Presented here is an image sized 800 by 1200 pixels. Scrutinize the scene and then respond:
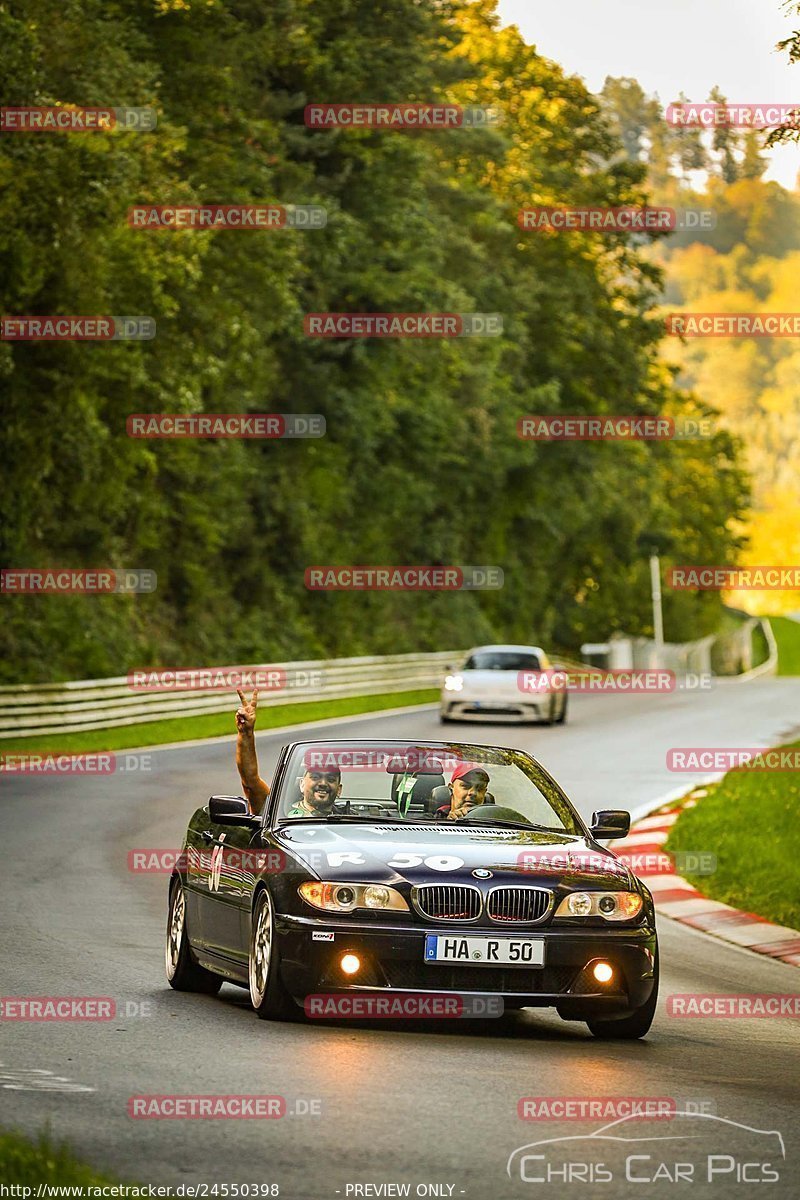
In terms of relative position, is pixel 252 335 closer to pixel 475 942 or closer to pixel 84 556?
pixel 84 556

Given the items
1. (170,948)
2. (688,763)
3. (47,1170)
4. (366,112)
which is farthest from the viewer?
(366,112)

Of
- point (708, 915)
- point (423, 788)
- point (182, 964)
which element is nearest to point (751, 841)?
point (708, 915)

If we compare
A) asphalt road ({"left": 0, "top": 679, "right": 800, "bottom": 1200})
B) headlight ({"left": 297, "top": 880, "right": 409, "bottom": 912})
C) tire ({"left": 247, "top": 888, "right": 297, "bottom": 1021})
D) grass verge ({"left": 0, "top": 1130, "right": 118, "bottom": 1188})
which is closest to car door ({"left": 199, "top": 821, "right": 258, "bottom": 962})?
tire ({"left": 247, "top": 888, "right": 297, "bottom": 1021})

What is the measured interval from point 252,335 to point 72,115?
1085 centimetres

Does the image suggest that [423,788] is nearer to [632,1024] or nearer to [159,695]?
[632,1024]

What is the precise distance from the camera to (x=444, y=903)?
367 inches

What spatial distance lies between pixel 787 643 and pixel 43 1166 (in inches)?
5037

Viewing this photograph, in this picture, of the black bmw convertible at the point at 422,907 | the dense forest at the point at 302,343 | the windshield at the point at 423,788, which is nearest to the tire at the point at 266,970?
the black bmw convertible at the point at 422,907

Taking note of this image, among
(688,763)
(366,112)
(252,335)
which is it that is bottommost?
(688,763)

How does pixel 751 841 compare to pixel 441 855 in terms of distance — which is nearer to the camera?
pixel 441 855

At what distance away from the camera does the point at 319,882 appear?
9.37 m

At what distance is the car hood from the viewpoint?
941 cm

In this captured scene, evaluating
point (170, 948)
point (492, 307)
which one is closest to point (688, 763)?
point (170, 948)

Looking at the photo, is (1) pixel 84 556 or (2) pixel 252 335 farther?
(1) pixel 84 556
